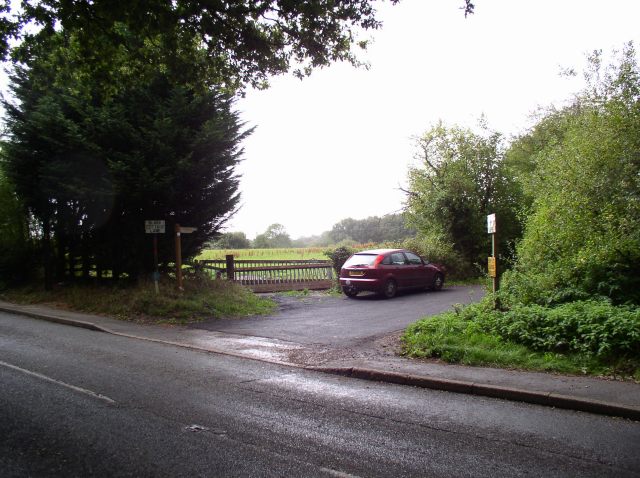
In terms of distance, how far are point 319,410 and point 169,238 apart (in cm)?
981

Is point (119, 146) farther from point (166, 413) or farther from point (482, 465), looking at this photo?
point (482, 465)

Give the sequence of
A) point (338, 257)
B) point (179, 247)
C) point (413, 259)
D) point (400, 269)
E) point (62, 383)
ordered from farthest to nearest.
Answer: point (338, 257)
point (413, 259)
point (400, 269)
point (179, 247)
point (62, 383)

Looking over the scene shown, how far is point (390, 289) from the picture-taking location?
1617 centimetres

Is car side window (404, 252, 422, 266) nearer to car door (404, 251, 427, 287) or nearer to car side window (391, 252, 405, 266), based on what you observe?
car door (404, 251, 427, 287)

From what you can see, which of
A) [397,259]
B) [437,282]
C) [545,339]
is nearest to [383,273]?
[397,259]

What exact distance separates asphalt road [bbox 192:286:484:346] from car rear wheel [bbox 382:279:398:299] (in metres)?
0.28

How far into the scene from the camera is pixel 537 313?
7.57 metres

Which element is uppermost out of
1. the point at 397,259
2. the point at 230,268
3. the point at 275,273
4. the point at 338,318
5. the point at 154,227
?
the point at 154,227

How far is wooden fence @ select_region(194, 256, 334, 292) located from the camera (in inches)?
702

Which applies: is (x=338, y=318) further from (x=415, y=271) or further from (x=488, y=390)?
(x=488, y=390)

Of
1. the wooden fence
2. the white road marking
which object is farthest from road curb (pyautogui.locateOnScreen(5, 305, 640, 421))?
the wooden fence

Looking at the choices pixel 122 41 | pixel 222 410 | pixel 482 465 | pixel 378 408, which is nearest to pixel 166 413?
pixel 222 410

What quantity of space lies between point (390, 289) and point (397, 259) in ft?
4.17

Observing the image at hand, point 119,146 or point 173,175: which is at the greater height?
→ point 119,146
